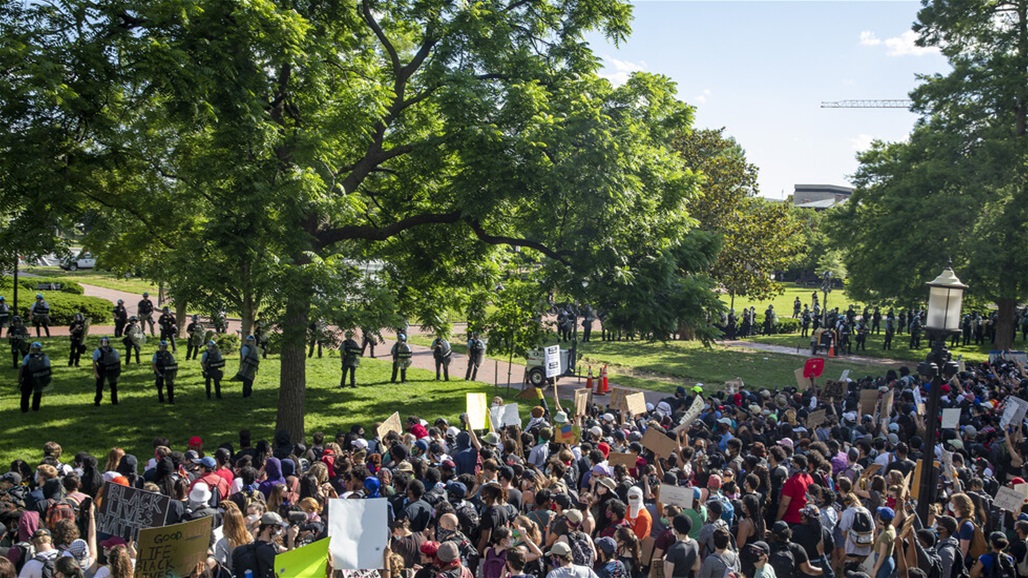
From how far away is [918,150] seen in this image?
3866cm

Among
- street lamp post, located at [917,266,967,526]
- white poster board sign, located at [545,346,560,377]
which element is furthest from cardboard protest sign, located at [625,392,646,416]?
street lamp post, located at [917,266,967,526]

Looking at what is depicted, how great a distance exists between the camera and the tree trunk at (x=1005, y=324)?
37.7 m

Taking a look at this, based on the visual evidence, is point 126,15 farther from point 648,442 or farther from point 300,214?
point 648,442

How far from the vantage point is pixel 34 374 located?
1827 cm

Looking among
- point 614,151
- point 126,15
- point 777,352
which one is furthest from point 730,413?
point 777,352

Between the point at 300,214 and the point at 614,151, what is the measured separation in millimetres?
5644

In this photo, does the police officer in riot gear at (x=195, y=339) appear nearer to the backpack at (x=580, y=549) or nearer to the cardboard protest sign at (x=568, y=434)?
the cardboard protest sign at (x=568, y=434)

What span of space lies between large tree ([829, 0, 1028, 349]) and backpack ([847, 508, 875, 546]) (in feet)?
95.3

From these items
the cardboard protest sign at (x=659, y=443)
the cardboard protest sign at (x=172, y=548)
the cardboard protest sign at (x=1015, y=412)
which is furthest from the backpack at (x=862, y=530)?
the cardboard protest sign at (x=1015, y=412)

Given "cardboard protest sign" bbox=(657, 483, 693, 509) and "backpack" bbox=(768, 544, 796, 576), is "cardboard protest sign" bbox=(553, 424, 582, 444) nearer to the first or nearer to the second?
"cardboard protest sign" bbox=(657, 483, 693, 509)

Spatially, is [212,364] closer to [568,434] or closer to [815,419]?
[568,434]

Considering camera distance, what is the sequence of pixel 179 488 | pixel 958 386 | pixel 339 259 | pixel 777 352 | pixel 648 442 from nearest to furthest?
1. pixel 179 488
2. pixel 648 442
3. pixel 339 259
4. pixel 958 386
5. pixel 777 352

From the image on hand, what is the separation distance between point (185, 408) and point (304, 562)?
13757 millimetres

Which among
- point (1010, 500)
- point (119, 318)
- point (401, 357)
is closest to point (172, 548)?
point (1010, 500)
